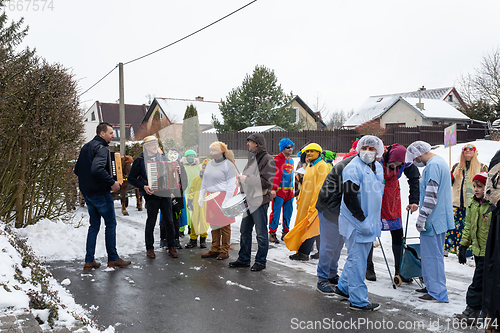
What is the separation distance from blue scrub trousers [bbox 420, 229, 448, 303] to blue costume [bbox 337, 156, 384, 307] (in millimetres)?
734

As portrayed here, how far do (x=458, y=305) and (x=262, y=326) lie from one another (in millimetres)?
2420

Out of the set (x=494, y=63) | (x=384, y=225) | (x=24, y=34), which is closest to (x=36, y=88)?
(x=384, y=225)

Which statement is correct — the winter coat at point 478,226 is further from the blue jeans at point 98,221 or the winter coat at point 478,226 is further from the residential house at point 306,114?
the residential house at point 306,114

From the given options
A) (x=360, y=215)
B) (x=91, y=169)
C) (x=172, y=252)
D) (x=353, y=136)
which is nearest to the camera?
(x=360, y=215)

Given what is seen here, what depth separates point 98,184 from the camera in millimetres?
5926

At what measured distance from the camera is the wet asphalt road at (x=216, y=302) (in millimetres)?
3961

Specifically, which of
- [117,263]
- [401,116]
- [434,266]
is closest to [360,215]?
[434,266]

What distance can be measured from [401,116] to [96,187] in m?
41.6

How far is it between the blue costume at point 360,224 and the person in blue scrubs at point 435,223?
2.09 feet

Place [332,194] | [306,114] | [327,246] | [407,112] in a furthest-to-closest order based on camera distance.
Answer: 1. [306,114]
2. [407,112]
3. [327,246]
4. [332,194]

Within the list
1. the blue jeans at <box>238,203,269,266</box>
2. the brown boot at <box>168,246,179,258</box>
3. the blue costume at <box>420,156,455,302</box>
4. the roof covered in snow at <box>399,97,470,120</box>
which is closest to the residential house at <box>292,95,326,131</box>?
the roof covered in snow at <box>399,97,470,120</box>

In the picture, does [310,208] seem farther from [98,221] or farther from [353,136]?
[353,136]

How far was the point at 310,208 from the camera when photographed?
6258 millimetres

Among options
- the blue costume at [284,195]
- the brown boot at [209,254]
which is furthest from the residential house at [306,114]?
the brown boot at [209,254]
